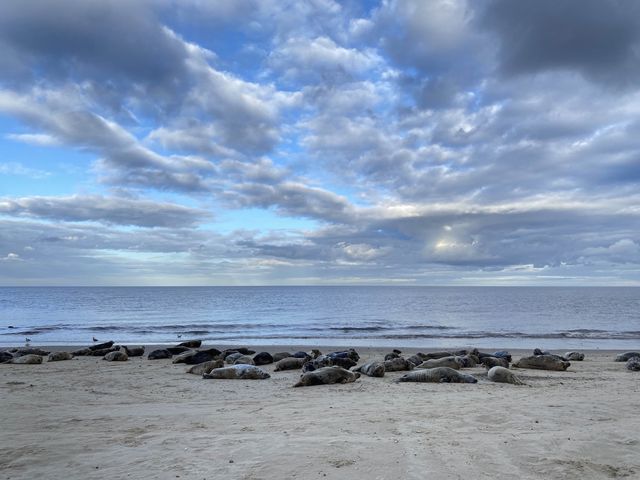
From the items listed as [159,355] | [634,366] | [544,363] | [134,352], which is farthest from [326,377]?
[134,352]

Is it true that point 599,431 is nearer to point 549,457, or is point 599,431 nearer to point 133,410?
point 549,457

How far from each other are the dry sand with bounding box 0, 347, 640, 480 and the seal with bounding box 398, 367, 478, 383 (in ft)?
1.78

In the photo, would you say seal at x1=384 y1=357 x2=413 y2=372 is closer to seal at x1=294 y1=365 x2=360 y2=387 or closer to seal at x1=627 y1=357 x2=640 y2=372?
seal at x1=294 y1=365 x2=360 y2=387

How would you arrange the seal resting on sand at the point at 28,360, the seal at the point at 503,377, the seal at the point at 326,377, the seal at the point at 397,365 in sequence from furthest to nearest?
the seal resting on sand at the point at 28,360 → the seal at the point at 397,365 → the seal at the point at 503,377 → the seal at the point at 326,377

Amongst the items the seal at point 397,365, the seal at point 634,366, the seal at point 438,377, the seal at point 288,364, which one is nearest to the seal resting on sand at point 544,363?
the seal at point 634,366

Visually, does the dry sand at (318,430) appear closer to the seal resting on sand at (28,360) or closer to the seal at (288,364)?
the seal at (288,364)

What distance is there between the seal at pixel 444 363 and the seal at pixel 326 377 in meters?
3.02

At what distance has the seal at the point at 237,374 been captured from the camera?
1454cm

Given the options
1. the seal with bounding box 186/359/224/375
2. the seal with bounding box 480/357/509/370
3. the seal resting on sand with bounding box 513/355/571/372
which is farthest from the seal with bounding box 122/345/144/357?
the seal resting on sand with bounding box 513/355/571/372

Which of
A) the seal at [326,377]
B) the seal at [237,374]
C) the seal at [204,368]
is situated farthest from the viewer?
the seal at [204,368]

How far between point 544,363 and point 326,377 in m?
8.49

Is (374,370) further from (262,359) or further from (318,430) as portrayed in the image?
(318,430)

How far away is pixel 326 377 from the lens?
13.4 metres

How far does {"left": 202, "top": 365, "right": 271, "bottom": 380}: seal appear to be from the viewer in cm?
1454
